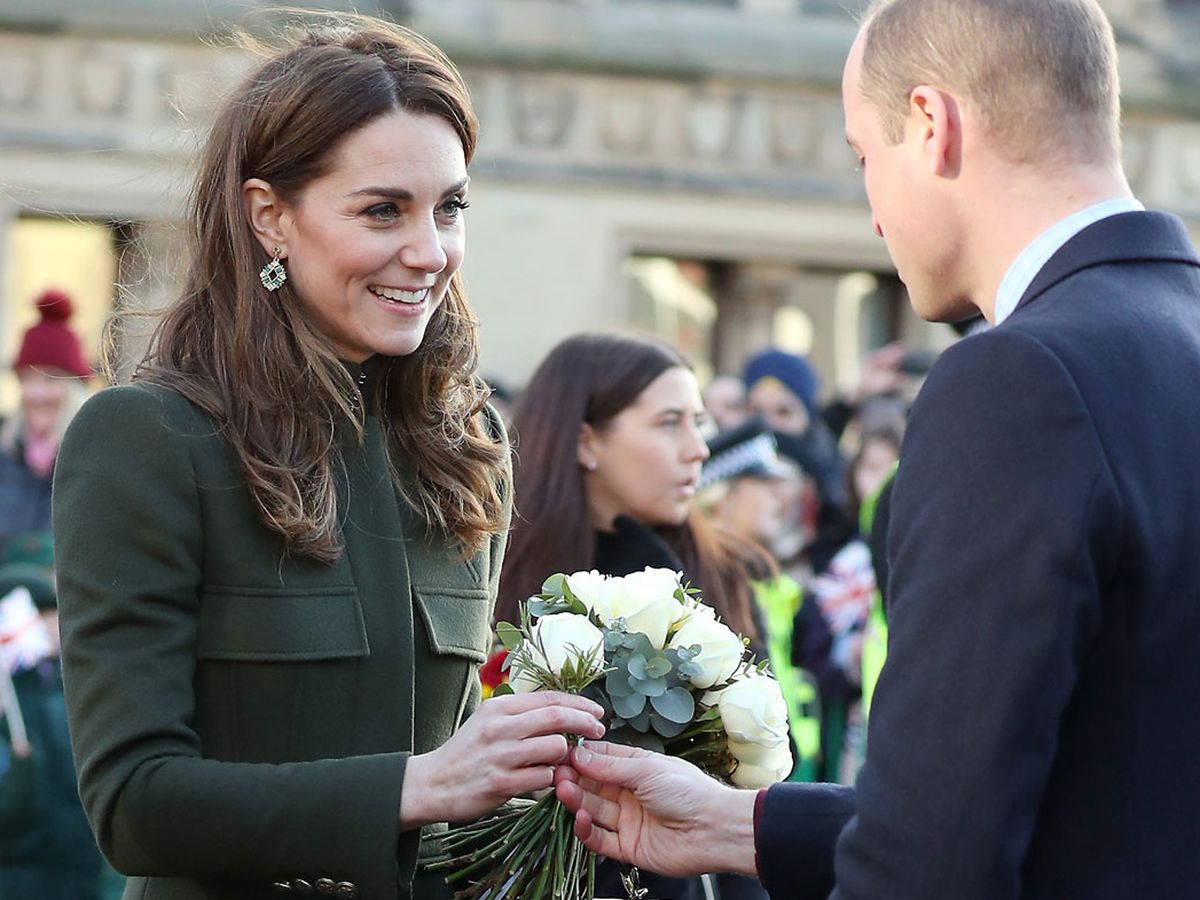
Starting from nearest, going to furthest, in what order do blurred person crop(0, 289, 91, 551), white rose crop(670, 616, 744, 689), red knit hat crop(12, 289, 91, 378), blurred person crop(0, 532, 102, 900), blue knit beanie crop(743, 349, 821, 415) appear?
white rose crop(670, 616, 744, 689), blurred person crop(0, 532, 102, 900), blurred person crop(0, 289, 91, 551), red knit hat crop(12, 289, 91, 378), blue knit beanie crop(743, 349, 821, 415)

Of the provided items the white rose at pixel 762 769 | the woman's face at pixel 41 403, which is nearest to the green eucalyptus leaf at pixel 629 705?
the white rose at pixel 762 769

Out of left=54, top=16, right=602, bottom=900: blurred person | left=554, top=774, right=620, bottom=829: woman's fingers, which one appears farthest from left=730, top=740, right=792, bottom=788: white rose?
left=54, top=16, right=602, bottom=900: blurred person

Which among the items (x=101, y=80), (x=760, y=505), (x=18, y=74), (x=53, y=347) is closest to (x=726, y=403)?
(x=760, y=505)

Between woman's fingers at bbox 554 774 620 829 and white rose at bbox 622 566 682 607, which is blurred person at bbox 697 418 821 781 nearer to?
white rose at bbox 622 566 682 607

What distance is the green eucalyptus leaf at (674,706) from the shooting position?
2.94 meters

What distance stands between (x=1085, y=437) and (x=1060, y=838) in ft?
1.46

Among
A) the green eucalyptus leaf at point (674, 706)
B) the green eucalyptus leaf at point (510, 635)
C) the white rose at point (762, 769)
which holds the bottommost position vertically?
the white rose at point (762, 769)

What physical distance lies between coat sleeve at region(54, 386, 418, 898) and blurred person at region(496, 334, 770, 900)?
221 centimetres

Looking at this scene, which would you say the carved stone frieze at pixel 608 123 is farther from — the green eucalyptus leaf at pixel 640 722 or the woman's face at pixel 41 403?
the green eucalyptus leaf at pixel 640 722

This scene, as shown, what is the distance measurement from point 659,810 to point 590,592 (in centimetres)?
Answer: 40

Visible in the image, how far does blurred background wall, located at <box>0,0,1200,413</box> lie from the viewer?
1238 centimetres

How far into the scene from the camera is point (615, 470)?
17.1 ft

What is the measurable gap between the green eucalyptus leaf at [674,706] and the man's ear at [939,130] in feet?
3.27

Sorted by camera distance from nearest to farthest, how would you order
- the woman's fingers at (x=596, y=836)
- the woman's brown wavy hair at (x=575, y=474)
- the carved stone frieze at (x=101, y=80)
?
the woman's fingers at (x=596, y=836) < the woman's brown wavy hair at (x=575, y=474) < the carved stone frieze at (x=101, y=80)
